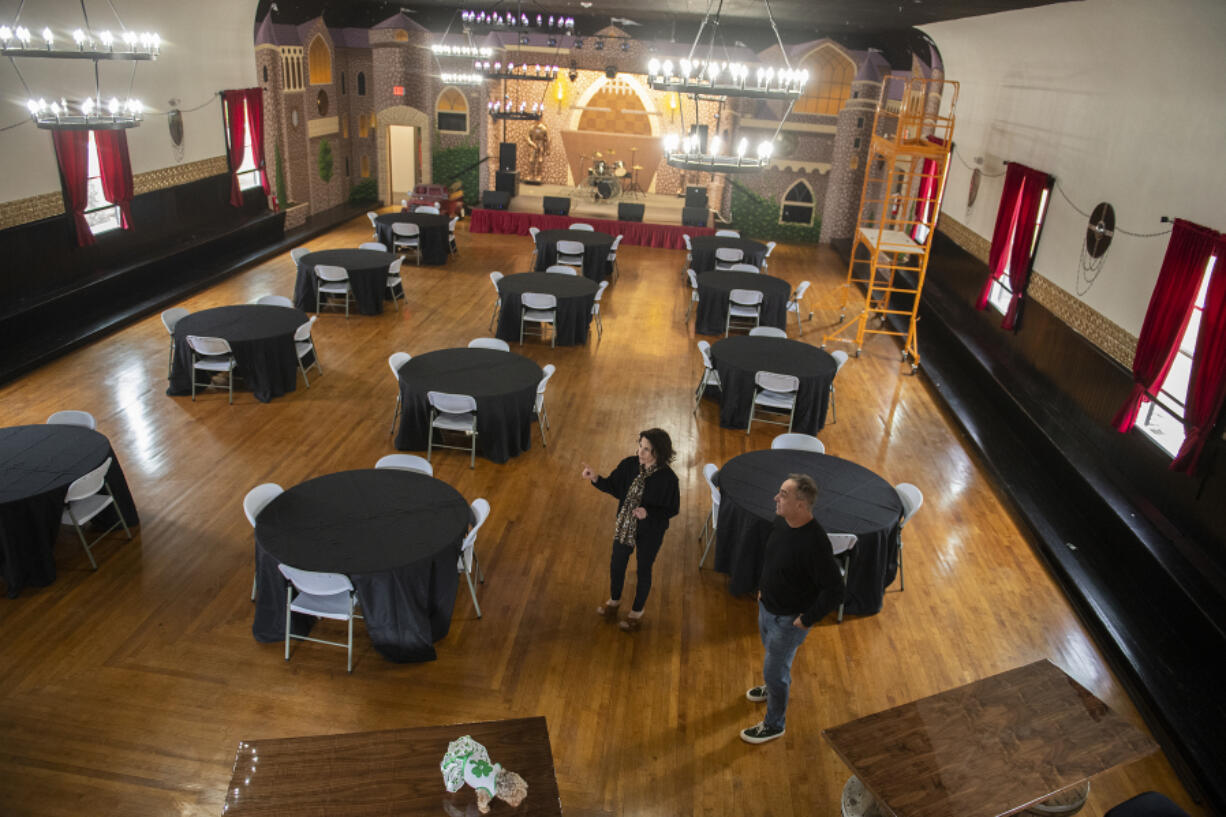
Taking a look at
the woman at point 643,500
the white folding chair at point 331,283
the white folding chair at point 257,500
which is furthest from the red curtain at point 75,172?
the woman at point 643,500

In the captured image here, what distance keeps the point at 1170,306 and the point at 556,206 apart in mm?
11769

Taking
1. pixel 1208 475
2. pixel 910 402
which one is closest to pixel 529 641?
pixel 1208 475

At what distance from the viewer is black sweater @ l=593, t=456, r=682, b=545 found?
462cm

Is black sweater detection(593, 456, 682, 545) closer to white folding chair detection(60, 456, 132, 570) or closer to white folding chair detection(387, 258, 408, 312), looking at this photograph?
white folding chair detection(60, 456, 132, 570)

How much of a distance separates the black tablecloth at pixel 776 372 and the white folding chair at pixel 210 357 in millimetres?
4729

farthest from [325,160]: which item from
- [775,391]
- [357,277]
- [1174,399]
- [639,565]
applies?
[1174,399]

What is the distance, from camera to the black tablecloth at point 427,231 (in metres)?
13.3

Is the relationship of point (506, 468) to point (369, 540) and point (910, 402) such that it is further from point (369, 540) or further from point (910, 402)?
point (910, 402)

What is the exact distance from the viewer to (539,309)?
32.0 feet

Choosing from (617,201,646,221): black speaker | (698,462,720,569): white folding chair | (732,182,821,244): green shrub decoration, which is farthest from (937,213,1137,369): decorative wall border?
(732,182,821,244): green shrub decoration

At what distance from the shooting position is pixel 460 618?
5.18m

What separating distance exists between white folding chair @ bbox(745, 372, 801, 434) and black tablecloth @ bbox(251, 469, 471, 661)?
138 inches

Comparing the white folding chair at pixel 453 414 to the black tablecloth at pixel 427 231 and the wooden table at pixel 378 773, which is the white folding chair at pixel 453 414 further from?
the black tablecloth at pixel 427 231

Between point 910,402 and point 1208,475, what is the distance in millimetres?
3753
